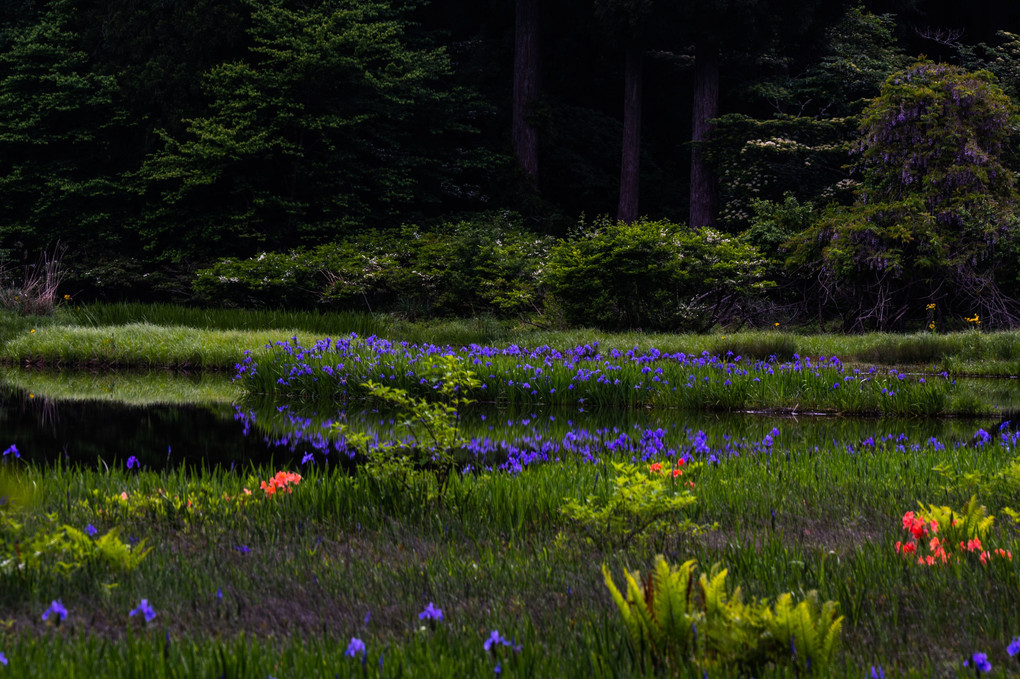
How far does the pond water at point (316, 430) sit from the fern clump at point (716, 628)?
10.0ft

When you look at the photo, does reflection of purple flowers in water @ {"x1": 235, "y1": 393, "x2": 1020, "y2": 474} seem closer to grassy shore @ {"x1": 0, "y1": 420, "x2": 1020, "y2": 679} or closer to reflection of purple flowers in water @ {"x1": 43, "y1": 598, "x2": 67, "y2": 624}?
grassy shore @ {"x1": 0, "y1": 420, "x2": 1020, "y2": 679}

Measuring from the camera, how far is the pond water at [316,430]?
21.0ft

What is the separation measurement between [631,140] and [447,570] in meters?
21.6

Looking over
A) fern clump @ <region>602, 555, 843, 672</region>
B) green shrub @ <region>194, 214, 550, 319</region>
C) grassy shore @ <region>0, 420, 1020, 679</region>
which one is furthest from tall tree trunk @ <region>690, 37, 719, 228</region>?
fern clump @ <region>602, 555, 843, 672</region>

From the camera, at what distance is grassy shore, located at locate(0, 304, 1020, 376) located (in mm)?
12711

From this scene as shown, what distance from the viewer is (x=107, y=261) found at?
2211 centimetres

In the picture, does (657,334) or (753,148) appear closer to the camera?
(657,334)

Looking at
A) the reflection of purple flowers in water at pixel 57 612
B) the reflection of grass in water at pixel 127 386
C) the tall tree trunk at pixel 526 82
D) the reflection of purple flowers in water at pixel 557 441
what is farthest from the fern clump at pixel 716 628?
the tall tree trunk at pixel 526 82

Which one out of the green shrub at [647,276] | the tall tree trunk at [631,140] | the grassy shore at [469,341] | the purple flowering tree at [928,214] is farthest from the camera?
the tall tree trunk at [631,140]

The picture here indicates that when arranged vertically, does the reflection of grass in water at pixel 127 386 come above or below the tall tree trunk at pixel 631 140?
below

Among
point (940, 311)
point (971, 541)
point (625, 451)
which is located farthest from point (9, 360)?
point (940, 311)

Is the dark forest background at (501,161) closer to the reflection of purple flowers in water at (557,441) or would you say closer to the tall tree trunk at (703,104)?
the tall tree trunk at (703,104)

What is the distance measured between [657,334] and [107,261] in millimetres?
14935

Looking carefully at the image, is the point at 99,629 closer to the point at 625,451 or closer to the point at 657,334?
the point at 625,451
